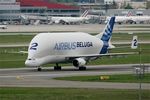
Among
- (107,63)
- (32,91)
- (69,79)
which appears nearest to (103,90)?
(32,91)

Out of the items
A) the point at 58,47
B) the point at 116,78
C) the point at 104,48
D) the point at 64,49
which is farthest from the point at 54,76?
the point at 104,48

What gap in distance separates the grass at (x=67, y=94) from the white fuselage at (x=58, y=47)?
68.4 feet

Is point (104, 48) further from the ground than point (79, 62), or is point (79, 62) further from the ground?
point (104, 48)

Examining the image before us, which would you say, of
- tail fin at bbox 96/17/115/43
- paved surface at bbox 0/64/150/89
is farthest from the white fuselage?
tail fin at bbox 96/17/115/43

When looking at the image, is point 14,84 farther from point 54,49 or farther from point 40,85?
point 54,49

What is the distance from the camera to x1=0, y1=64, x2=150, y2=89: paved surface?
213ft

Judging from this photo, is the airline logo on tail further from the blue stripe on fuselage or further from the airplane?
the airplane

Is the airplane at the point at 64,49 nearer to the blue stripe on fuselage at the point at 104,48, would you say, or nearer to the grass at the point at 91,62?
the blue stripe on fuselage at the point at 104,48

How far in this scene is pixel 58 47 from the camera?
3322 inches

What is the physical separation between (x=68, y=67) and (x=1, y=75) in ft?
44.1

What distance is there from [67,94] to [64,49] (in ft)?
90.9

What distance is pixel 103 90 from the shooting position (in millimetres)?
60594

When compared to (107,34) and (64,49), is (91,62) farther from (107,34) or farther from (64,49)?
(64,49)

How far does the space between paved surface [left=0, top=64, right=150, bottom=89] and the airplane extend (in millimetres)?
1099
